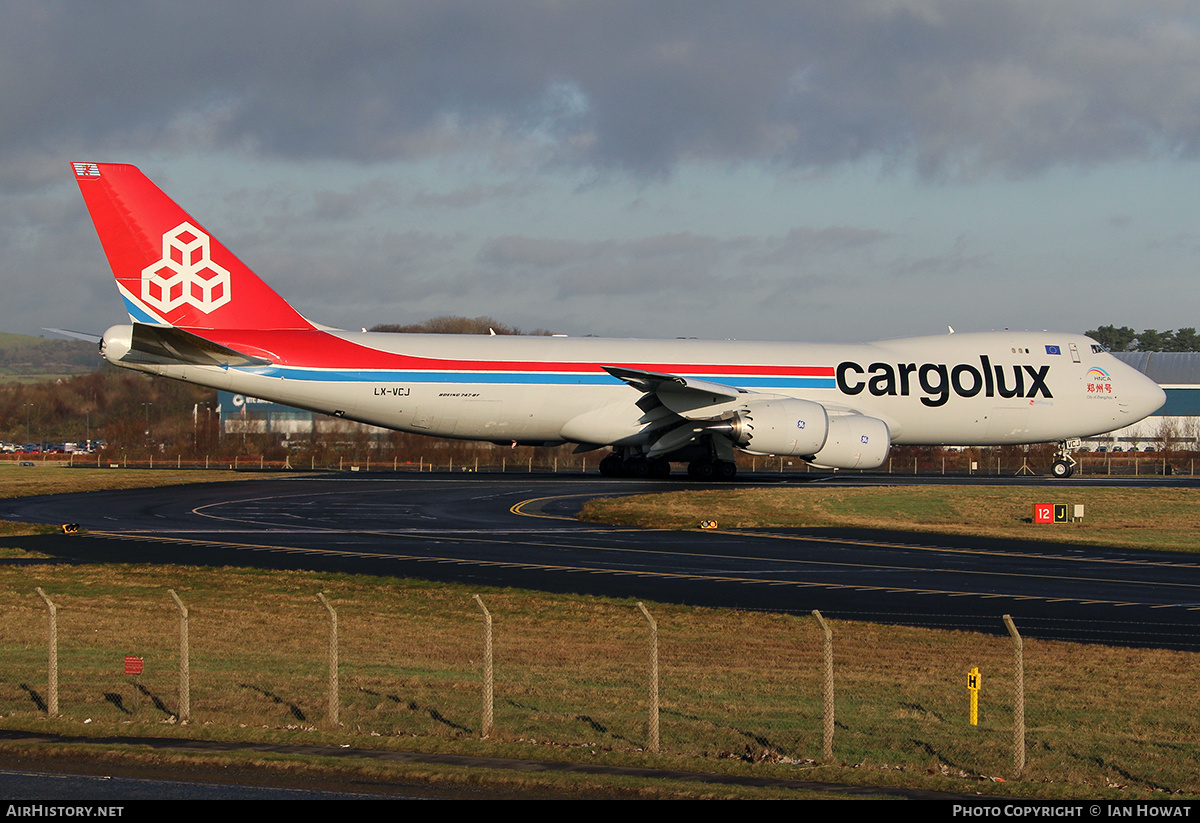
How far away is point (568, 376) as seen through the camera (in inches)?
1583

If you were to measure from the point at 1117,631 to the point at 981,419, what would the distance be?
2828 cm

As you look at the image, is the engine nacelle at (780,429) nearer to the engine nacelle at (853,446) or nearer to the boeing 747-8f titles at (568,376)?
the boeing 747-8f titles at (568,376)

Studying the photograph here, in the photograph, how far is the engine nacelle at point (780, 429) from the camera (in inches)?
1490

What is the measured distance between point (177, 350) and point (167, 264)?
138 inches

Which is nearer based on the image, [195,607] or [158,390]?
[195,607]

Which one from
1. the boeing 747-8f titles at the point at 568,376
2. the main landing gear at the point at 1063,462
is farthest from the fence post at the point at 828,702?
the main landing gear at the point at 1063,462

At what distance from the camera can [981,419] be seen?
4369 centimetres

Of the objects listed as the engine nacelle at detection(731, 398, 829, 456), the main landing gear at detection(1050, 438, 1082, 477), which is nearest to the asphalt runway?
the engine nacelle at detection(731, 398, 829, 456)

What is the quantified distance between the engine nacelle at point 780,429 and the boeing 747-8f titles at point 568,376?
53 millimetres

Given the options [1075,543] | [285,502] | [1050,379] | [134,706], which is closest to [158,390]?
[285,502]

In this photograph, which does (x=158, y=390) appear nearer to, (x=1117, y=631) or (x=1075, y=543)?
(x=1075, y=543)

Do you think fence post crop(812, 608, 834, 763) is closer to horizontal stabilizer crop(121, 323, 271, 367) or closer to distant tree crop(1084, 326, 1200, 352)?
horizontal stabilizer crop(121, 323, 271, 367)

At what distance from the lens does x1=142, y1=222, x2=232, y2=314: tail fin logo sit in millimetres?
38438

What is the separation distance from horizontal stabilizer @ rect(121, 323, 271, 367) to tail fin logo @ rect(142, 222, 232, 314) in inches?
90.9
